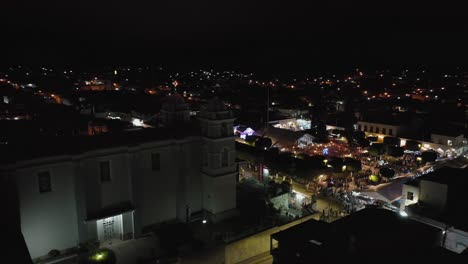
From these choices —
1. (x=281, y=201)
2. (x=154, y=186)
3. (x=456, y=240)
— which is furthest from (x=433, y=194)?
(x=154, y=186)

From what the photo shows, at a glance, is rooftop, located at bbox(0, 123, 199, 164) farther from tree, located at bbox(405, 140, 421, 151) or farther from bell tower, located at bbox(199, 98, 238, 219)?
tree, located at bbox(405, 140, 421, 151)

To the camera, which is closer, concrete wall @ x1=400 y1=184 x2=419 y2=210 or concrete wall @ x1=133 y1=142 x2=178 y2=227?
concrete wall @ x1=133 y1=142 x2=178 y2=227

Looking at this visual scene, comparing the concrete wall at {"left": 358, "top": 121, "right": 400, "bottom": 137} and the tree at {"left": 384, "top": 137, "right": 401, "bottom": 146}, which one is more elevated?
the concrete wall at {"left": 358, "top": 121, "right": 400, "bottom": 137}

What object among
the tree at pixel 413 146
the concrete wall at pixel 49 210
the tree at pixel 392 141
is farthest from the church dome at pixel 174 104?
the tree at pixel 392 141

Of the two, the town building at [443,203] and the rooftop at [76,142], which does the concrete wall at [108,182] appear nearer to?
the rooftop at [76,142]

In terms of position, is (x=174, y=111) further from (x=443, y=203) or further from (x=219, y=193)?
(x=443, y=203)

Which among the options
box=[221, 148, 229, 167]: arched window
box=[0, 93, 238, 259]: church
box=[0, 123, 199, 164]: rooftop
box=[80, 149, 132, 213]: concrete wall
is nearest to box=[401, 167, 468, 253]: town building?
box=[221, 148, 229, 167]: arched window

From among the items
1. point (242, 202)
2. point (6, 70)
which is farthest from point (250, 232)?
point (6, 70)
